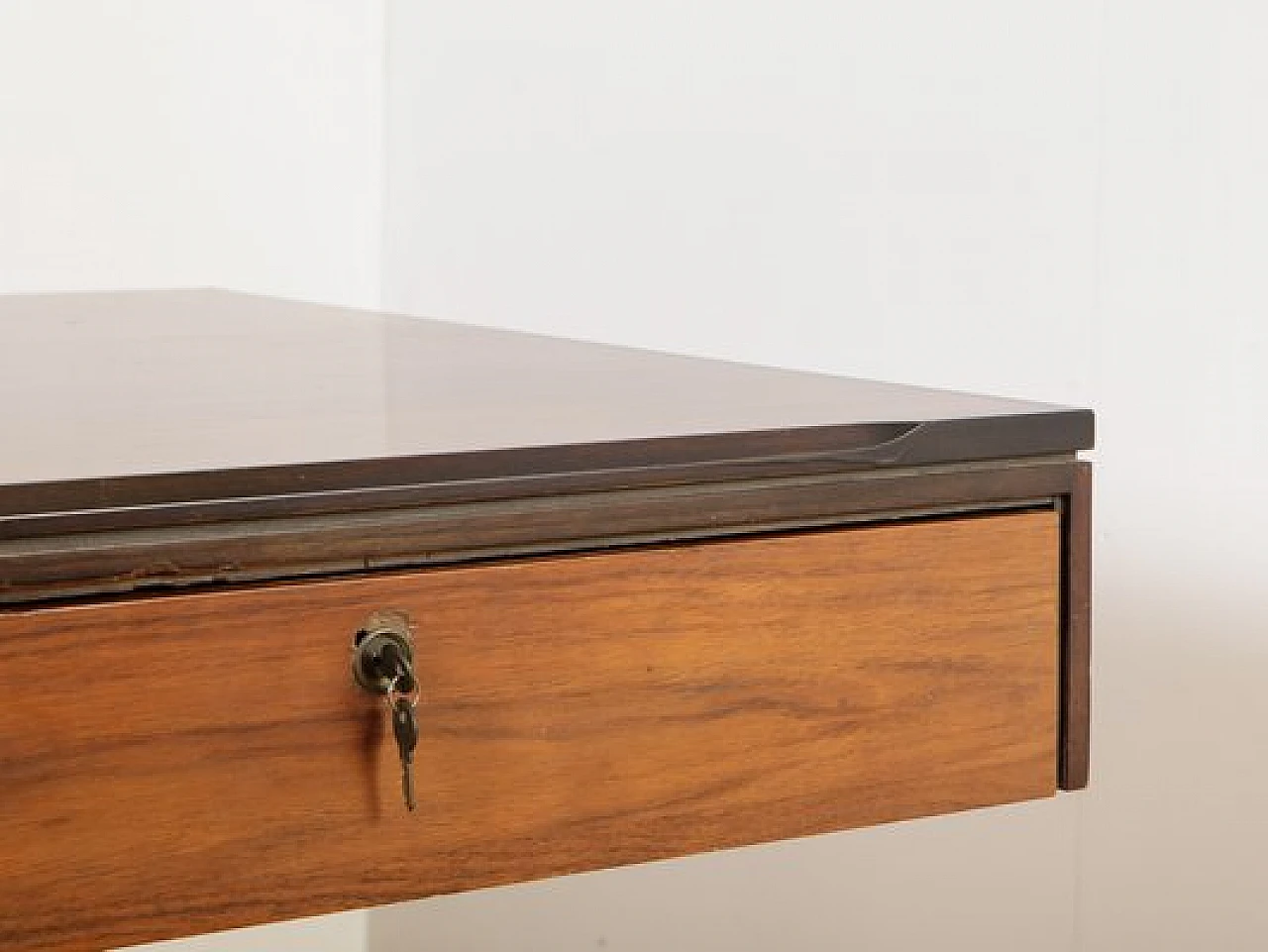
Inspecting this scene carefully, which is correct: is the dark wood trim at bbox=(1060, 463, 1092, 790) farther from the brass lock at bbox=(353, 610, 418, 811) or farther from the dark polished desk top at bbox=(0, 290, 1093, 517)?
the brass lock at bbox=(353, 610, 418, 811)

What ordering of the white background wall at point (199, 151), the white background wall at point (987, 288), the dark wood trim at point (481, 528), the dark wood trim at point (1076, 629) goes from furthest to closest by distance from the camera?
the white background wall at point (199, 151) → the white background wall at point (987, 288) → the dark wood trim at point (1076, 629) → the dark wood trim at point (481, 528)

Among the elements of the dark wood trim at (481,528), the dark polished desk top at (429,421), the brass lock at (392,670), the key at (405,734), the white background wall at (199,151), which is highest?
the white background wall at (199,151)

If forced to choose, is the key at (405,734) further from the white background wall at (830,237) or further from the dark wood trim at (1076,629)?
the white background wall at (830,237)

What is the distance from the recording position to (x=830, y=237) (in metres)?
1.74

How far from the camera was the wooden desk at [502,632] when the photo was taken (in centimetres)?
62

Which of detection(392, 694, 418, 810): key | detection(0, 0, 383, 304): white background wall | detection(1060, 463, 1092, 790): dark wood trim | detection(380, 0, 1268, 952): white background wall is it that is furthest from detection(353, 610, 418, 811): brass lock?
detection(0, 0, 383, 304): white background wall

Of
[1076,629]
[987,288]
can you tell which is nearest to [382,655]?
[1076,629]

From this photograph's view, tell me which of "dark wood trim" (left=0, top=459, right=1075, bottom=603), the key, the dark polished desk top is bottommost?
the key

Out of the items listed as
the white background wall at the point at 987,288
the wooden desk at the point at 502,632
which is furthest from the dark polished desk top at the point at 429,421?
the white background wall at the point at 987,288

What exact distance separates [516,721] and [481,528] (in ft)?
0.21

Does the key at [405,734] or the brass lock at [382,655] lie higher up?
the brass lock at [382,655]

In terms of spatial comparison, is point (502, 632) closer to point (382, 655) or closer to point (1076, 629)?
point (382, 655)

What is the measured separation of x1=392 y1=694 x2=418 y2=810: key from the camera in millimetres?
647

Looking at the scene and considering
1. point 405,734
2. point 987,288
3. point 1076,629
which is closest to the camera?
point 405,734
